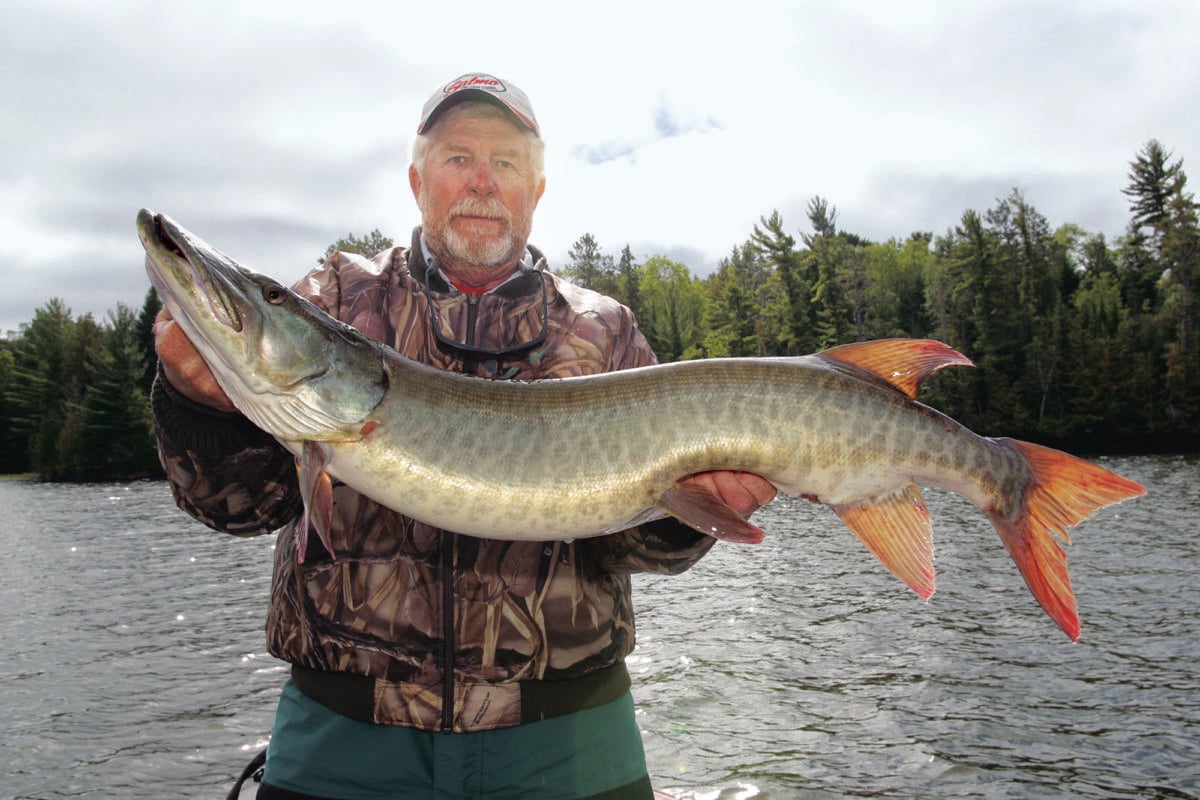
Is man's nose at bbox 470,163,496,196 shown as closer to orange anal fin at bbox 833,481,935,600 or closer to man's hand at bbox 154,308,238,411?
man's hand at bbox 154,308,238,411

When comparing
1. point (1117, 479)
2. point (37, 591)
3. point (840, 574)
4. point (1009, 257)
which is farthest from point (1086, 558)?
point (1009, 257)

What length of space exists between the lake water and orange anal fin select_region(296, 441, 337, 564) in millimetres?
4808

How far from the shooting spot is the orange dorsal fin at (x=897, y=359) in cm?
282

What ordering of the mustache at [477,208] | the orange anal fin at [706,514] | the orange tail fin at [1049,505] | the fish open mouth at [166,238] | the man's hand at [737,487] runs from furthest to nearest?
the mustache at [477,208] → the orange tail fin at [1049,505] → the man's hand at [737,487] → the orange anal fin at [706,514] → the fish open mouth at [166,238]

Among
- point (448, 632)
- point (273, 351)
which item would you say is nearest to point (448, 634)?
point (448, 632)

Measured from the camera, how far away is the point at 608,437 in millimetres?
2572

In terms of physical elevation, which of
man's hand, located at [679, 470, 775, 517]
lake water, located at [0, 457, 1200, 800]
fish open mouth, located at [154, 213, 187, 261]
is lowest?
lake water, located at [0, 457, 1200, 800]

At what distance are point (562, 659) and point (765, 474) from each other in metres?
0.85

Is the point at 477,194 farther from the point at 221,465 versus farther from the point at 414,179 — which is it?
the point at 221,465

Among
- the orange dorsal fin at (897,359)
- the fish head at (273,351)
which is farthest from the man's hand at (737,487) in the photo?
the fish head at (273,351)

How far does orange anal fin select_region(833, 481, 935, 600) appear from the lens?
282cm

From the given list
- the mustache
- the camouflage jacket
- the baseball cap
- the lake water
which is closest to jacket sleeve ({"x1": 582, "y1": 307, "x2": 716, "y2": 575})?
the camouflage jacket

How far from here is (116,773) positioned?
7.11 meters

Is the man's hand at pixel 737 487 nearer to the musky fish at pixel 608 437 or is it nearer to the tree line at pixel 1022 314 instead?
the musky fish at pixel 608 437
